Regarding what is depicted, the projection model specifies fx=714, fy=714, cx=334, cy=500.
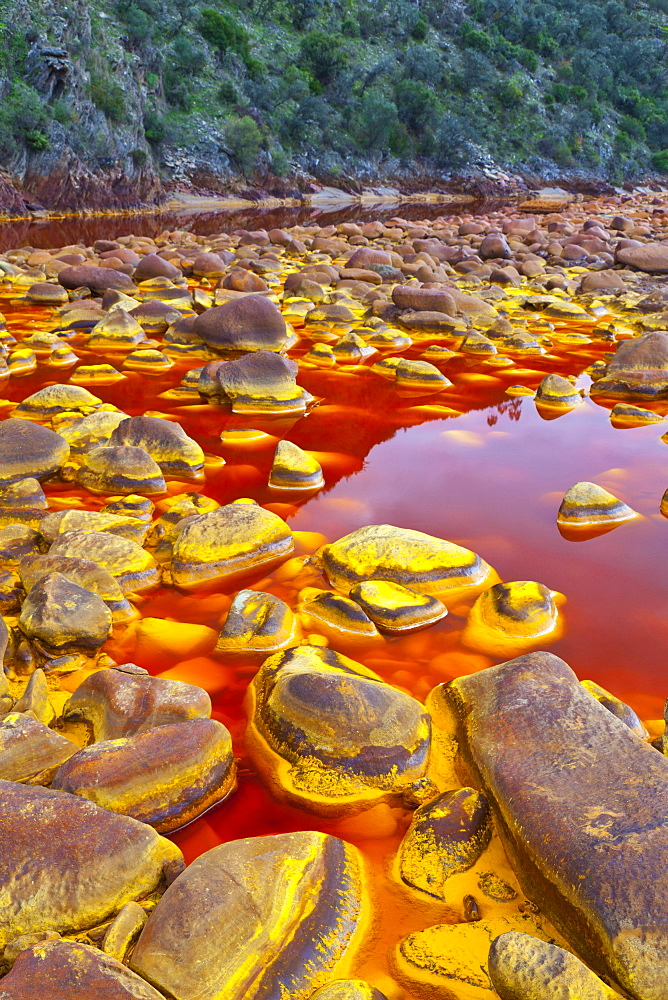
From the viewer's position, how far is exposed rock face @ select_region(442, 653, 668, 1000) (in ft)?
3.79

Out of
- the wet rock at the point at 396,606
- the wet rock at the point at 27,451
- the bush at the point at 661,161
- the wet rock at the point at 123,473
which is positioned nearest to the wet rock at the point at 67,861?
the wet rock at the point at 396,606

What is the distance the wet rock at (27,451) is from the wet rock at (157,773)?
1.83 meters

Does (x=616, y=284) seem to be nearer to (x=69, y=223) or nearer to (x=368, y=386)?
(x=368, y=386)

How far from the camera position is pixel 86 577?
2.19 meters

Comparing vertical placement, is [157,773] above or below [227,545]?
above

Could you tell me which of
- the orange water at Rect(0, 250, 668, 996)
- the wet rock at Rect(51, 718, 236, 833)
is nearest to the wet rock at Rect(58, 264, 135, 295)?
the orange water at Rect(0, 250, 668, 996)

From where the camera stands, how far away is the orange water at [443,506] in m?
1.89

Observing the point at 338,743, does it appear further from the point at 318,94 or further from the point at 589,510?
the point at 318,94

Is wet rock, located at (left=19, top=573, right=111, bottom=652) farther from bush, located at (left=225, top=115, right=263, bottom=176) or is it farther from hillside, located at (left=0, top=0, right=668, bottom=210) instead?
bush, located at (left=225, top=115, right=263, bottom=176)

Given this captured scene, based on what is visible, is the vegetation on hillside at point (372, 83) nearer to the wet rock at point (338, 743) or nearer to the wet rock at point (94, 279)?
the wet rock at point (94, 279)

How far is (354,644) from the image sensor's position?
2.13 m

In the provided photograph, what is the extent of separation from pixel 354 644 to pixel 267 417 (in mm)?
2230

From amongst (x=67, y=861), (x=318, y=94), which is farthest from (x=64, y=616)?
(x=318, y=94)

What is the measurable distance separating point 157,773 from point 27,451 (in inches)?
79.0
